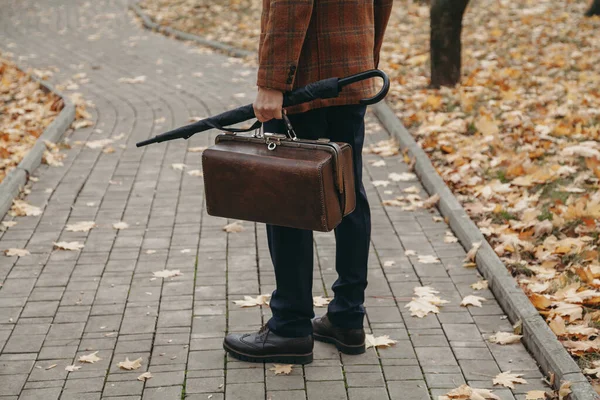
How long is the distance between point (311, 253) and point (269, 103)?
76 centimetres

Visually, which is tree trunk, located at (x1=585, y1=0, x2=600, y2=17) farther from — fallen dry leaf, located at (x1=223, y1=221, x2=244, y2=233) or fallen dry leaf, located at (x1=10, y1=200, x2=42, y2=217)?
fallen dry leaf, located at (x1=10, y1=200, x2=42, y2=217)

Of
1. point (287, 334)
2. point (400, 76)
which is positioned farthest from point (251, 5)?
point (287, 334)

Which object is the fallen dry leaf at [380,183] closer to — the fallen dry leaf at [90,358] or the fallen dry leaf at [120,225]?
the fallen dry leaf at [120,225]

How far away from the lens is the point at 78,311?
13.9ft

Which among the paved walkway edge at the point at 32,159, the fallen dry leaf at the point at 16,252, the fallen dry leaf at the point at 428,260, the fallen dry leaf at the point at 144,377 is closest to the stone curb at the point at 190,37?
the paved walkway edge at the point at 32,159

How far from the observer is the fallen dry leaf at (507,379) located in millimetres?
3471

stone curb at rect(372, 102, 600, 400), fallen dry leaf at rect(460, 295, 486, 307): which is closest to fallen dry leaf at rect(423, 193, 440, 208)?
stone curb at rect(372, 102, 600, 400)

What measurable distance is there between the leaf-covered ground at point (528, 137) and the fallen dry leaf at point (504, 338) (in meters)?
0.18

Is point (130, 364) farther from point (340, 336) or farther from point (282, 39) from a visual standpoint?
point (282, 39)

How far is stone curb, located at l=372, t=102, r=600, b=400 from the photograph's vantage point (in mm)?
3391

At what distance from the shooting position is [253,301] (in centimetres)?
432

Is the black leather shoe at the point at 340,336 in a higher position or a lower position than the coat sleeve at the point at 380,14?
lower

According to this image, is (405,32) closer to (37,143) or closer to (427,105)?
(427,105)

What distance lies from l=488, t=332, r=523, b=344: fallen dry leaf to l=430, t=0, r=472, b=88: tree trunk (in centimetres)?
564
